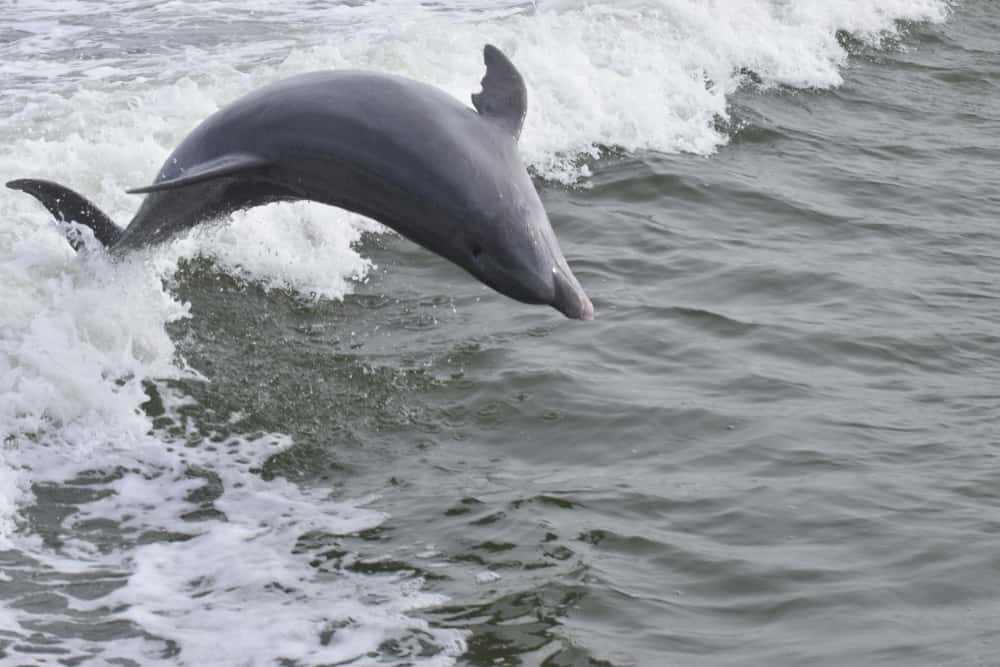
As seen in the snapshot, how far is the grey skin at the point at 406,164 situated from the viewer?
587cm

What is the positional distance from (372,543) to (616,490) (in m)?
1.26

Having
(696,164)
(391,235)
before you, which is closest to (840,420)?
(391,235)

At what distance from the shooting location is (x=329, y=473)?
7387 millimetres

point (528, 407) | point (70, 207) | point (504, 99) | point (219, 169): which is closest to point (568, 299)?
point (504, 99)

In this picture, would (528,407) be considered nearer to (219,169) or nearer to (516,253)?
(516,253)

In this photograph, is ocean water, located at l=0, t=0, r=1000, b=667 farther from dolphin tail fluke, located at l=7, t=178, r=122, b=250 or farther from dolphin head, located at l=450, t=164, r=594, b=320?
dolphin head, located at l=450, t=164, r=594, b=320

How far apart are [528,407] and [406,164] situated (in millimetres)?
2297

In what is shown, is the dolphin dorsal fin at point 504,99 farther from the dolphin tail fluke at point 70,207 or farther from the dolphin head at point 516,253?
the dolphin tail fluke at point 70,207

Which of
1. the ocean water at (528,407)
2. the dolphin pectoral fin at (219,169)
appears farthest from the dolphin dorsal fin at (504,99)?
the ocean water at (528,407)

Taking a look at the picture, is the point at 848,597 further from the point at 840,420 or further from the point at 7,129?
the point at 7,129

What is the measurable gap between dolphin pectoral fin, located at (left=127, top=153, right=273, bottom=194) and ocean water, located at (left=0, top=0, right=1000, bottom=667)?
1.60 metres

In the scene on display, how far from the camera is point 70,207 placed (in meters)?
7.80

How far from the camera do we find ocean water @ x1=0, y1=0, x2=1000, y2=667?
19.8ft

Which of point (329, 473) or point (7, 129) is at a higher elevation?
point (7, 129)
